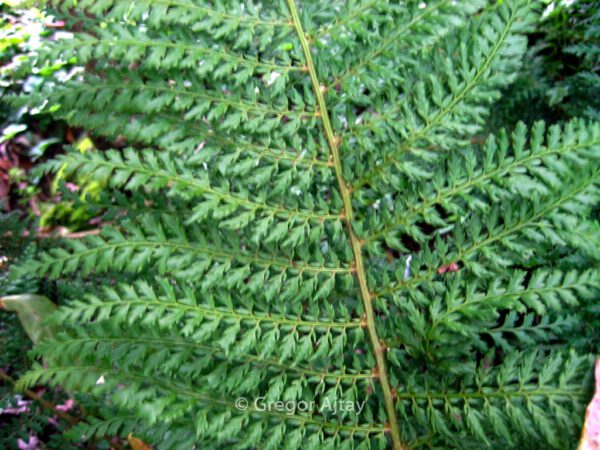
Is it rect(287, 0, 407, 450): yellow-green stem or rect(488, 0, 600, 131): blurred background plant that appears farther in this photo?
rect(488, 0, 600, 131): blurred background plant

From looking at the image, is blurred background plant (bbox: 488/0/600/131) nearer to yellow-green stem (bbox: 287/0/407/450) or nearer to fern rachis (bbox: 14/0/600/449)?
fern rachis (bbox: 14/0/600/449)

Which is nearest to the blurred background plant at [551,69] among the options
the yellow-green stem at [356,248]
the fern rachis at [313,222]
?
the fern rachis at [313,222]

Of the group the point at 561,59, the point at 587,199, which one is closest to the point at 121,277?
the point at 587,199

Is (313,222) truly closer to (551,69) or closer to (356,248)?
(356,248)

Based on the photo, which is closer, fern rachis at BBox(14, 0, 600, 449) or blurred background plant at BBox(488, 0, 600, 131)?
fern rachis at BBox(14, 0, 600, 449)

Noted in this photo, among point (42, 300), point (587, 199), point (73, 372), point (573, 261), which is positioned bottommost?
point (42, 300)

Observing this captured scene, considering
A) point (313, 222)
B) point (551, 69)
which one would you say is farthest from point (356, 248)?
point (551, 69)

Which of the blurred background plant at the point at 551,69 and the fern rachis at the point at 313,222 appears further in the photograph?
the blurred background plant at the point at 551,69

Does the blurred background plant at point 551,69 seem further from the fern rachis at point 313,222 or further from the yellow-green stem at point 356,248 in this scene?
the yellow-green stem at point 356,248

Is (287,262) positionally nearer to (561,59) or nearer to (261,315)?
(261,315)

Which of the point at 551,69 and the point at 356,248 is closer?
the point at 356,248

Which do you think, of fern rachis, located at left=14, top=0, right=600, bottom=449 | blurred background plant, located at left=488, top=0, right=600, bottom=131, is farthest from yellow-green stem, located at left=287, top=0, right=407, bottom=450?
blurred background plant, located at left=488, top=0, right=600, bottom=131
